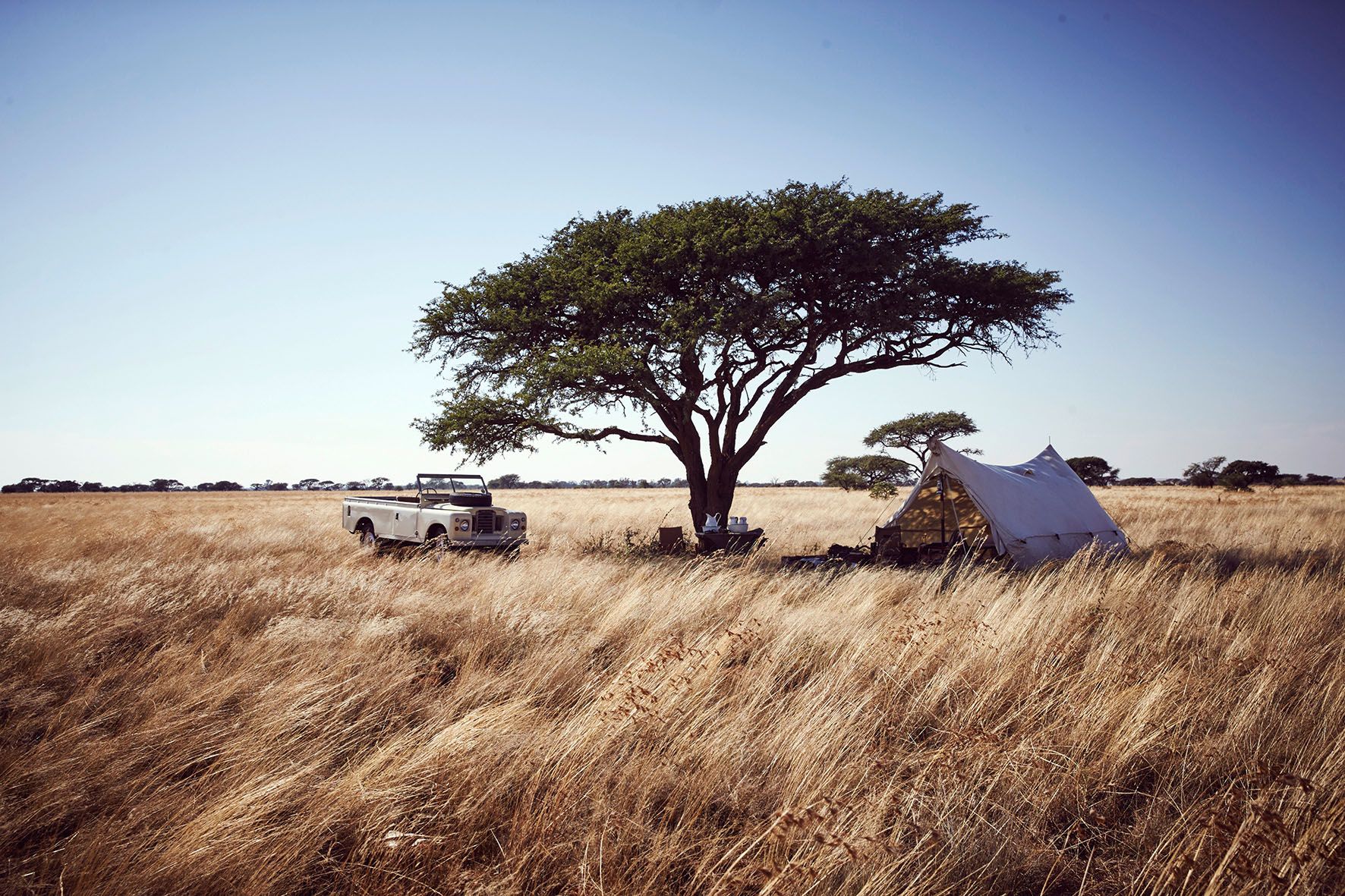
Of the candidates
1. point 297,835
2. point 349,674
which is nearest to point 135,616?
point 349,674

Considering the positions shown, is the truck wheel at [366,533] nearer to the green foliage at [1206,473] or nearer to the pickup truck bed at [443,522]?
the pickup truck bed at [443,522]

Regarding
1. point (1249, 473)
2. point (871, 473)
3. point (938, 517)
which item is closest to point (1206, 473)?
point (1249, 473)

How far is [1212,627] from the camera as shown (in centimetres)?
618

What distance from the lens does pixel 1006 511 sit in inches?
475

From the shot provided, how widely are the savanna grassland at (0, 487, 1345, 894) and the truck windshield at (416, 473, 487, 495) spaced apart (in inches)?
305

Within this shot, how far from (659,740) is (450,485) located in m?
13.1

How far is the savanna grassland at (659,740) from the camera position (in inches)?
108

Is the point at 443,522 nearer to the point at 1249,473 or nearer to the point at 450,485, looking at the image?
→ the point at 450,485

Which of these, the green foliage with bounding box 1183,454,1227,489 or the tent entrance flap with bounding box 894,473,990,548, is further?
the green foliage with bounding box 1183,454,1227,489

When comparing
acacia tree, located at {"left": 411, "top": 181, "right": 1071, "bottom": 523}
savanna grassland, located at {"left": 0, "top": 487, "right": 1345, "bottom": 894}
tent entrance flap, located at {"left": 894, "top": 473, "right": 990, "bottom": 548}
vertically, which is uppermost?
acacia tree, located at {"left": 411, "top": 181, "right": 1071, "bottom": 523}

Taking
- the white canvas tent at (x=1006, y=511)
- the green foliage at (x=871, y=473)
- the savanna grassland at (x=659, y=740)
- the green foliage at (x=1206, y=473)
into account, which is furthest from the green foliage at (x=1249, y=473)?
the savanna grassland at (x=659, y=740)

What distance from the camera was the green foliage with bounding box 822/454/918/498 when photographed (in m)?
36.2

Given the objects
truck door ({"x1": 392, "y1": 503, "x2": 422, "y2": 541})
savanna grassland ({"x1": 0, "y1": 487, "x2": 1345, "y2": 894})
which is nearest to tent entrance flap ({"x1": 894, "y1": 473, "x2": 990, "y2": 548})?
savanna grassland ({"x1": 0, "y1": 487, "x2": 1345, "y2": 894})

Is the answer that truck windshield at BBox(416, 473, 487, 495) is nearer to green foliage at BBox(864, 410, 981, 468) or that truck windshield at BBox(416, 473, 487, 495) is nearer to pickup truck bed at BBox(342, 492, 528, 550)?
pickup truck bed at BBox(342, 492, 528, 550)
